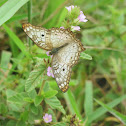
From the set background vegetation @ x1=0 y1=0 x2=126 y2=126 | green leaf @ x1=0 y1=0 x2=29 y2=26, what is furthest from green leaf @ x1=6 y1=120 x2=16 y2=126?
green leaf @ x1=0 y1=0 x2=29 y2=26

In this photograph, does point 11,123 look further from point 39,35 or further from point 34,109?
point 39,35

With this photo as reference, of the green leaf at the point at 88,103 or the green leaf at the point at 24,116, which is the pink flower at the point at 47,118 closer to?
the green leaf at the point at 24,116

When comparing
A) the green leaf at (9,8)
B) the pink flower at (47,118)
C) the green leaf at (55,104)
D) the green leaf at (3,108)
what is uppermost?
the green leaf at (9,8)

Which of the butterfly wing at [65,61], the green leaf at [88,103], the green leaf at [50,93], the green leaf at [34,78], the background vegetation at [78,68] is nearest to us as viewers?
the butterfly wing at [65,61]

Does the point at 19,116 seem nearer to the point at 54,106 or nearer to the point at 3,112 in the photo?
the point at 3,112

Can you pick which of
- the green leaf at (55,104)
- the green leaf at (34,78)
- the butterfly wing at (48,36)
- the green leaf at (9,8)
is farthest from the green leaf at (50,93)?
the green leaf at (9,8)

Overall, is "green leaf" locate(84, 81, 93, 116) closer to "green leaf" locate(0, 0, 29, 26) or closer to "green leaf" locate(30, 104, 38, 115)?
"green leaf" locate(30, 104, 38, 115)

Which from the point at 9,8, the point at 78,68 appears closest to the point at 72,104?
the point at 78,68
